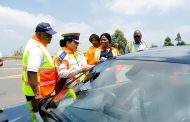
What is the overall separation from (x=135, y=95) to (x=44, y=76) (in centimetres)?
196

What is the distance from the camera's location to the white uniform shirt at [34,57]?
4.10 m

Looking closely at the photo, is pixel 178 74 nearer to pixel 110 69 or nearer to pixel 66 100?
pixel 110 69

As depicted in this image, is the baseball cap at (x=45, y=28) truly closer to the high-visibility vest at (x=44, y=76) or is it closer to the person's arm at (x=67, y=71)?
the high-visibility vest at (x=44, y=76)

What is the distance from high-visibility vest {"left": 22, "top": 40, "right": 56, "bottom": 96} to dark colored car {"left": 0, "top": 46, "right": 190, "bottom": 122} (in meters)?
1.07

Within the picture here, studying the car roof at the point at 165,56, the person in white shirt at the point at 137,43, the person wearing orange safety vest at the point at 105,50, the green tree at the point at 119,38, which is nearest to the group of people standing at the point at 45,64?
the car roof at the point at 165,56

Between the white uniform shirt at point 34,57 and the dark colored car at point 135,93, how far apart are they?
2.97 feet

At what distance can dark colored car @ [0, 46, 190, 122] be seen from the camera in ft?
8.05

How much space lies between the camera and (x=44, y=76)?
14.6 feet

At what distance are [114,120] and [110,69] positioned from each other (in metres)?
0.85

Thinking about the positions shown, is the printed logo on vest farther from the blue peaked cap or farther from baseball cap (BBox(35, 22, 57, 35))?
baseball cap (BBox(35, 22, 57, 35))

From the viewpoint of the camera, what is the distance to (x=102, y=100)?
9.48 ft

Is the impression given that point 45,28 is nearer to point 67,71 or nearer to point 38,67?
point 38,67

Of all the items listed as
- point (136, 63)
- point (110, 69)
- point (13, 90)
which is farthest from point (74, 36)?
point (13, 90)

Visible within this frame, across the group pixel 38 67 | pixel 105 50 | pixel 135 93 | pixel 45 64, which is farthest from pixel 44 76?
pixel 105 50
